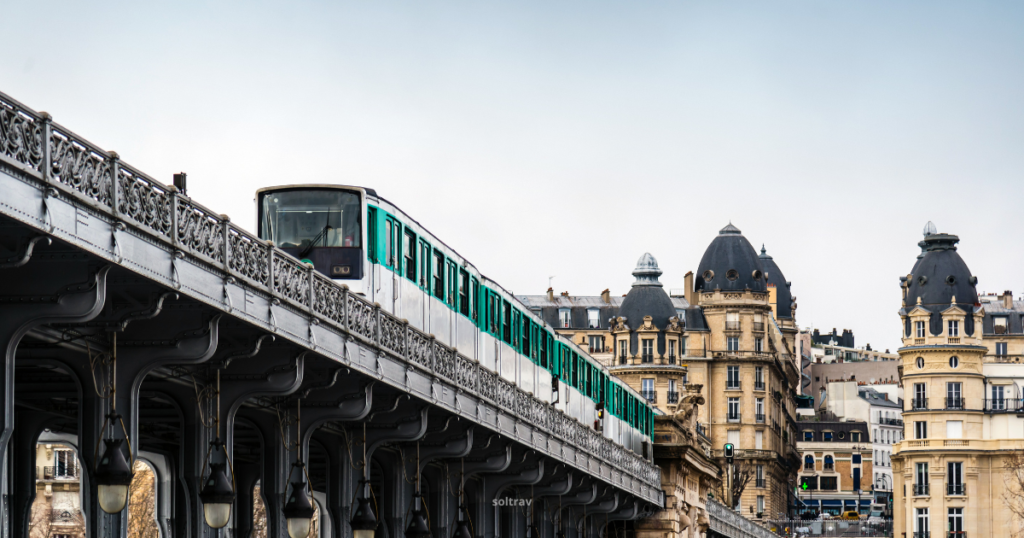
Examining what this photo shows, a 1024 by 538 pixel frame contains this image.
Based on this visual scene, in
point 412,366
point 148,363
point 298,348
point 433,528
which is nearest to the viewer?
point 148,363

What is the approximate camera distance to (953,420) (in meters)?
139

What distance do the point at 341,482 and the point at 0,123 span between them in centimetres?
1702

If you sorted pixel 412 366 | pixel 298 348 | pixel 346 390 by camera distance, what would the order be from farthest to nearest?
pixel 412 366 < pixel 346 390 < pixel 298 348

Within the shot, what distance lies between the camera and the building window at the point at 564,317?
162m

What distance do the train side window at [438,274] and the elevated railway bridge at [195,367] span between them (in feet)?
8.29

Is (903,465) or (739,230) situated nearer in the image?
(903,465)

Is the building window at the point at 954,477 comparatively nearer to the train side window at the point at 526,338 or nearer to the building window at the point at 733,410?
the building window at the point at 733,410

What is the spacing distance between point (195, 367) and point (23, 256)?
7.61 metres

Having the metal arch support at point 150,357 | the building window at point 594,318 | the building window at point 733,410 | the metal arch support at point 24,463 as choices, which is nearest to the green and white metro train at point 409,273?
the metal arch support at point 24,463

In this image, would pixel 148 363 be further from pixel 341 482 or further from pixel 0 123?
pixel 341 482

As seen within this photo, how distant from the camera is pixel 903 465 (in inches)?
5561

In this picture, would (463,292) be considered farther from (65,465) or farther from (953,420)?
(953,420)

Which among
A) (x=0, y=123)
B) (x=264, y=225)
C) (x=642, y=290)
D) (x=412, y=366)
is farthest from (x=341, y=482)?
(x=642, y=290)

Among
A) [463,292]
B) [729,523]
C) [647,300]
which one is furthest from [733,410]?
[463,292]
